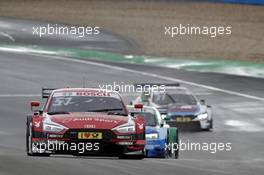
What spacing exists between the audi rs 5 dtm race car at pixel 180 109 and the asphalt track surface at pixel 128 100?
426 mm

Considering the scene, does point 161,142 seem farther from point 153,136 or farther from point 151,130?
point 151,130

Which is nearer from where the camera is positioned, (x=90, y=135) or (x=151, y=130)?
(x=90, y=135)

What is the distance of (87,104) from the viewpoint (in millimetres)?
18141

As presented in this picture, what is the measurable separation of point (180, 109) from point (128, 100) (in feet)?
15.4

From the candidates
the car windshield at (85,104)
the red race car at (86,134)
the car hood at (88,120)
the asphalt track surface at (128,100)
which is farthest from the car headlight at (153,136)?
the car hood at (88,120)

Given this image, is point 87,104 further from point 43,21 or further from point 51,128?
point 43,21

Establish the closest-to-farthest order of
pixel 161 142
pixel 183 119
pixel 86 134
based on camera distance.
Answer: pixel 86 134
pixel 161 142
pixel 183 119

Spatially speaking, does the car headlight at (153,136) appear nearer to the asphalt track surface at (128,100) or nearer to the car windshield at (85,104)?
the asphalt track surface at (128,100)

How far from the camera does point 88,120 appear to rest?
17.0 meters

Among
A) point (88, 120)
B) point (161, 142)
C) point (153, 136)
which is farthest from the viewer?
point (153, 136)

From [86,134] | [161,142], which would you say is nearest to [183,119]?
[161,142]

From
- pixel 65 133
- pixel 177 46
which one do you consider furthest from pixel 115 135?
pixel 177 46

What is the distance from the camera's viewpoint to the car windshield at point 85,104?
59.1 feet

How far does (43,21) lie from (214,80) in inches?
616
